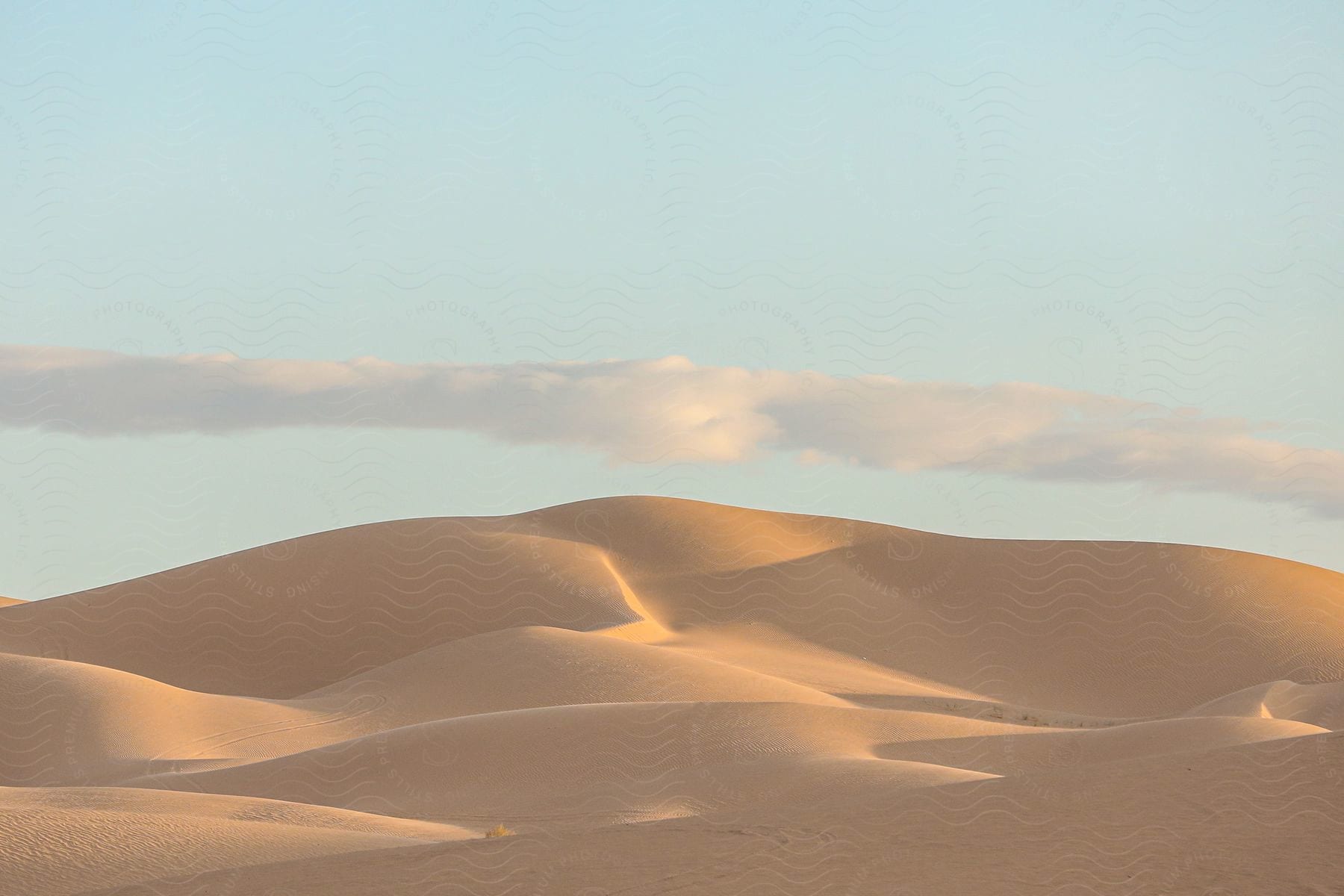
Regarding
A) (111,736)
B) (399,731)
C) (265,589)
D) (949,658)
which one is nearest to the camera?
(399,731)

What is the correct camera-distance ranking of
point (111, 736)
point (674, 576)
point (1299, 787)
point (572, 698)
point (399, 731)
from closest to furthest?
point (1299, 787) → point (399, 731) → point (111, 736) → point (572, 698) → point (674, 576)

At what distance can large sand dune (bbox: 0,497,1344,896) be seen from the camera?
989cm

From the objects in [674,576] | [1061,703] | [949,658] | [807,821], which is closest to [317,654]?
[674,576]

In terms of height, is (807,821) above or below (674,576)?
below

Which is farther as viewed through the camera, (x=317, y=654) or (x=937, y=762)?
(x=317, y=654)

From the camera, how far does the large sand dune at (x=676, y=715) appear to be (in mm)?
9891

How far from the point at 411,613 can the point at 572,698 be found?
60.1ft

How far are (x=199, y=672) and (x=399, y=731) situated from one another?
2173 centimetres

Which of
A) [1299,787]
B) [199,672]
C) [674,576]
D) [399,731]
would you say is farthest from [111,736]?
[674,576]

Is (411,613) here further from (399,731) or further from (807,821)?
(807,821)

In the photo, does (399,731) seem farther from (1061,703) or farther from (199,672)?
(1061,703)

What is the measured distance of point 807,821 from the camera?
10.7 metres

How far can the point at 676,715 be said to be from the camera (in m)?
21.1

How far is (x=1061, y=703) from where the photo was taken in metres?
40.3
